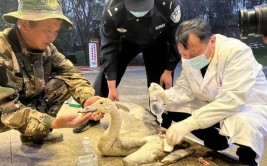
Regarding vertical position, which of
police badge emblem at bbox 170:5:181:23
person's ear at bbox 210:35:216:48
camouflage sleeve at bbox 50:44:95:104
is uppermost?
police badge emblem at bbox 170:5:181:23

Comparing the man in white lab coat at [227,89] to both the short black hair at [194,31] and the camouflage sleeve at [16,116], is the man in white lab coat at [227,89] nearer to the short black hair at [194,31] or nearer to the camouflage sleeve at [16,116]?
the short black hair at [194,31]

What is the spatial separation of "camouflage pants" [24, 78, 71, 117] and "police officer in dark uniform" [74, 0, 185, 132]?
12.1 inches

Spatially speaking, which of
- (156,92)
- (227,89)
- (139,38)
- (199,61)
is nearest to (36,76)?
(156,92)

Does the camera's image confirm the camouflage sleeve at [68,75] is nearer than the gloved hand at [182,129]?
No

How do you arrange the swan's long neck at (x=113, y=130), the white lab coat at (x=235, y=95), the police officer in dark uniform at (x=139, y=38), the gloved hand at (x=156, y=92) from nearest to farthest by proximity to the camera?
the white lab coat at (x=235, y=95)
the swan's long neck at (x=113, y=130)
the gloved hand at (x=156, y=92)
the police officer in dark uniform at (x=139, y=38)

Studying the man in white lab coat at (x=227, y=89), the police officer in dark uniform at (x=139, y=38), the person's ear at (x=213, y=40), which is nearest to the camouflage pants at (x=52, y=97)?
the police officer in dark uniform at (x=139, y=38)

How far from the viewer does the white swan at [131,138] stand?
1601 mm

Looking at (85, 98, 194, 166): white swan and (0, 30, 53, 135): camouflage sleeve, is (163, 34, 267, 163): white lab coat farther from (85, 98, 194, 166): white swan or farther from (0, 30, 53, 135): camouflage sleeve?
(0, 30, 53, 135): camouflage sleeve

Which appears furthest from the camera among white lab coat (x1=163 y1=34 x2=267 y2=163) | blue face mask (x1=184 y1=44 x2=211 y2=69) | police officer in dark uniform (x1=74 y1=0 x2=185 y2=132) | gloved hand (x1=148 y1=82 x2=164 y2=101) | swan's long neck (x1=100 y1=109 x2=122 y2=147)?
police officer in dark uniform (x1=74 y1=0 x2=185 y2=132)

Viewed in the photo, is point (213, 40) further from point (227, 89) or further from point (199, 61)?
point (227, 89)

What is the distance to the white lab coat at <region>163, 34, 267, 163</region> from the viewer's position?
1.51 metres

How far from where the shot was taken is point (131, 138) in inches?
70.9

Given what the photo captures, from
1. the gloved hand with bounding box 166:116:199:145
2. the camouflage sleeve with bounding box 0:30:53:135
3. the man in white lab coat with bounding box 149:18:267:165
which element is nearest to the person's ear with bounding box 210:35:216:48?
the man in white lab coat with bounding box 149:18:267:165

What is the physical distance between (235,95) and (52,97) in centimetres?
102
